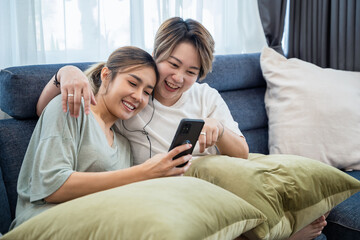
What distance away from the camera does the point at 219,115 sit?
1.67 meters

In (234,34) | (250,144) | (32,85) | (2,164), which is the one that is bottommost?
(250,144)

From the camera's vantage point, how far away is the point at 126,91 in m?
1.39

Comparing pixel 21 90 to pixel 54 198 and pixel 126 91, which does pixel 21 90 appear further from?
pixel 54 198

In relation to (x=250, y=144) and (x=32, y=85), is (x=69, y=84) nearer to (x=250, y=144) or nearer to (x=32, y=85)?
(x=32, y=85)

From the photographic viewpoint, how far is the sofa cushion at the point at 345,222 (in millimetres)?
1544

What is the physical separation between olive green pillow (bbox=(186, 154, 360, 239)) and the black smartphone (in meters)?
0.13

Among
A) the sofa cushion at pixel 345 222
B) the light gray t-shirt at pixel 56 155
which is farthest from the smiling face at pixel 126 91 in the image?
the sofa cushion at pixel 345 222

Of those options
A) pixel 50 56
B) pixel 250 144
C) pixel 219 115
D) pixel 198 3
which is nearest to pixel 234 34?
pixel 198 3

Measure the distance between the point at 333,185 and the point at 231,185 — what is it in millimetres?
401

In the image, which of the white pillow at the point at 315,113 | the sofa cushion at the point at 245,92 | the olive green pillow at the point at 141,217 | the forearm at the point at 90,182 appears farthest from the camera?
the sofa cushion at the point at 245,92

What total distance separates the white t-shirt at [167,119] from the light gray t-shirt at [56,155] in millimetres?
227

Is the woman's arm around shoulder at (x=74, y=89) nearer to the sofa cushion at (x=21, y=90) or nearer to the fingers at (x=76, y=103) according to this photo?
the fingers at (x=76, y=103)

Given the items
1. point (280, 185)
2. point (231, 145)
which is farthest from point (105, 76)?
point (280, 185)

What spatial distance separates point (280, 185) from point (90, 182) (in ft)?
1.90
